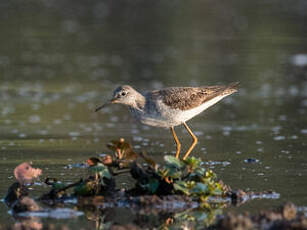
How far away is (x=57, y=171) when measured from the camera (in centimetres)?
931

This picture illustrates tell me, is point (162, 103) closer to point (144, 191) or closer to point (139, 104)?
point (139, 104)

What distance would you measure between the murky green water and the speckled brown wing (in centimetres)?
89

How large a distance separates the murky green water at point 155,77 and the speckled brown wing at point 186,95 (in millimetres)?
889

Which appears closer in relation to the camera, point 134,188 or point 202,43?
point 134,188

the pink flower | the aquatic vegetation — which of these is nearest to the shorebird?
the aquatic vegetation

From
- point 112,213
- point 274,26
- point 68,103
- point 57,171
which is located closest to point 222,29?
point 274,26

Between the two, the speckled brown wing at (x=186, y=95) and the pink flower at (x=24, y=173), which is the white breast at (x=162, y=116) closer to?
the speckled brown wing at (x=186, y=95)

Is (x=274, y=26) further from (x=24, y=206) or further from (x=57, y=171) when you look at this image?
(x=24, y=206)

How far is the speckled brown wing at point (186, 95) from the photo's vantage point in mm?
9617

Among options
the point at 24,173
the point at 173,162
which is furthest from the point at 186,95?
the point at 24,173

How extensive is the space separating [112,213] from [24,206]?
0.90 meters

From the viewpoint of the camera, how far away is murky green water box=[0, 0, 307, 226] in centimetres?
1027

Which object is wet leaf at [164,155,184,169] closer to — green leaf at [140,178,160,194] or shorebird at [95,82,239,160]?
green leaf at [140,178,160,194]

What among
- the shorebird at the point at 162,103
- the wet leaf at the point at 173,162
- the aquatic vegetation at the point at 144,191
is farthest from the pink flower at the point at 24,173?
the shorebird at the point at 162,103
